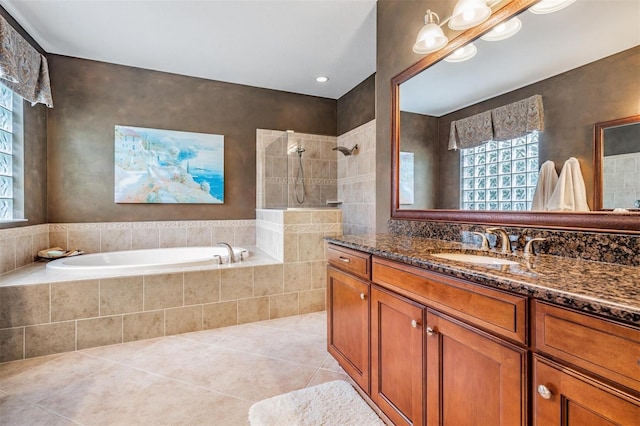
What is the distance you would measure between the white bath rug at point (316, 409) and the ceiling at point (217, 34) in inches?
106

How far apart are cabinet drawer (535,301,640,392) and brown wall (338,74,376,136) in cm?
305

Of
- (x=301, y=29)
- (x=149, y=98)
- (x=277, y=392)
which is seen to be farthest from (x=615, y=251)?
(x=149, y=98)

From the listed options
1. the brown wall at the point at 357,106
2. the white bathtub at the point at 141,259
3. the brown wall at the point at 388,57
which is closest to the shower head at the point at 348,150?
the brown wall at the point at 357,106

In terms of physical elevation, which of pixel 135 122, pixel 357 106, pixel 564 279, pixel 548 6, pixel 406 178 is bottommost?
pixel 564 279

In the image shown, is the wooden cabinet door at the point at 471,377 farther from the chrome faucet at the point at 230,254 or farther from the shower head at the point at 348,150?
the shower head at the point at 348,150

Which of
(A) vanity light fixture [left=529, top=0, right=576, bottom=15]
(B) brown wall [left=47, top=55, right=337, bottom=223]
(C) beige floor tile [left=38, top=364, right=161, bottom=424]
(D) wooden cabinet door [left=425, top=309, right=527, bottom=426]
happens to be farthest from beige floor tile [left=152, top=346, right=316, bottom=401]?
(A) vanity light fixture [left=529, top=0, right=576, bottom=15]

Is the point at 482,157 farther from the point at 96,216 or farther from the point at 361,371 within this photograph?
the point at 96,216

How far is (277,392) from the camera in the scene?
1828mm

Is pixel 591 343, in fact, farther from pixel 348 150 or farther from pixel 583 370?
pixel 348 150

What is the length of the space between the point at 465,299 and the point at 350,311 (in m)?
0.85

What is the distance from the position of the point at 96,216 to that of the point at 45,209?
1.40 feet

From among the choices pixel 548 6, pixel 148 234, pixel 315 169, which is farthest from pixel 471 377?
pixel 148 234

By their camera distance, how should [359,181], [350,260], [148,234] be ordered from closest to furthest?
1. [350,260]
2. [148,234]
3. [359,181]

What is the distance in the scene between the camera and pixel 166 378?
78.0 inches
